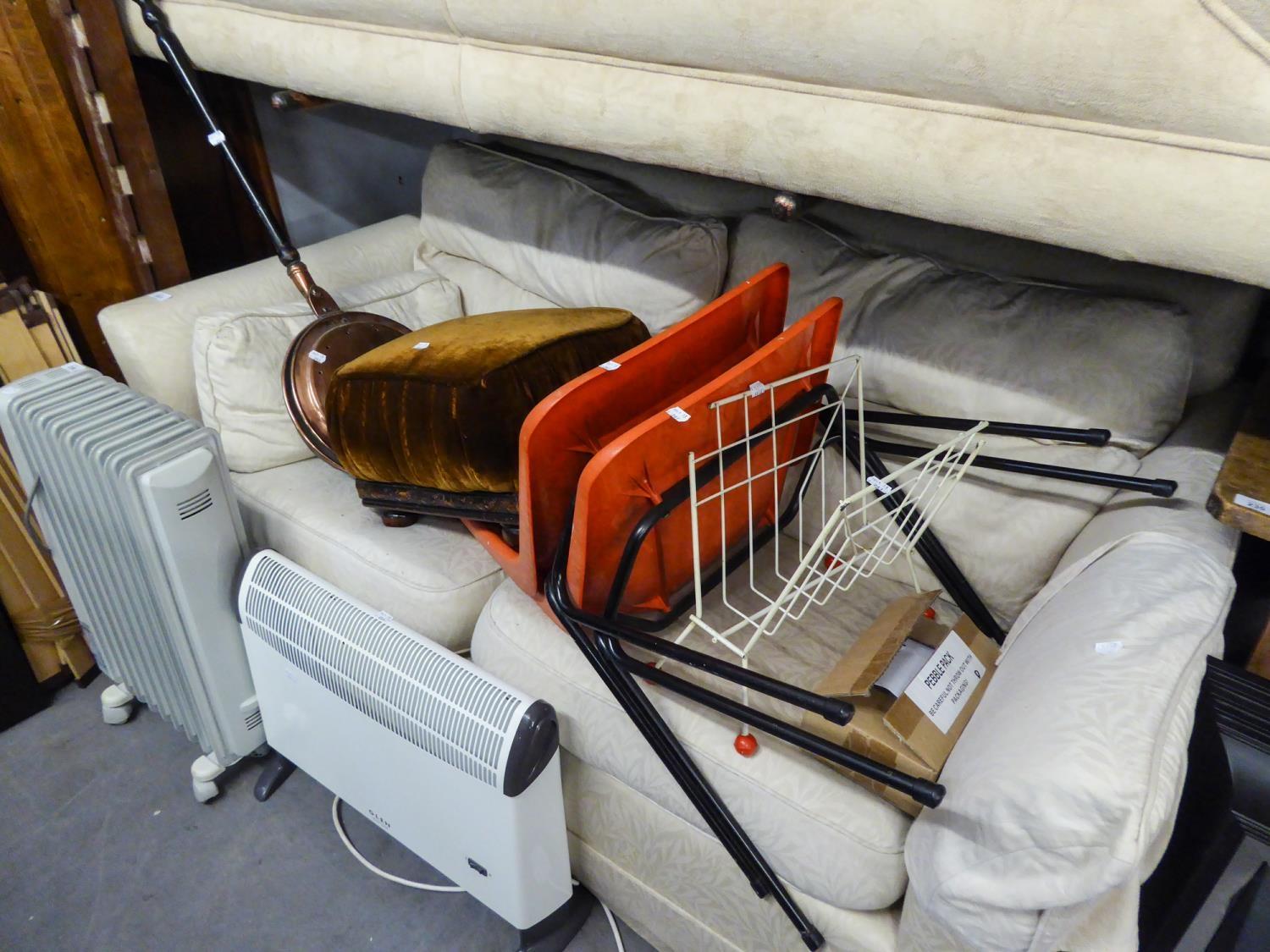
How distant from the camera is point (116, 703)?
1583mm

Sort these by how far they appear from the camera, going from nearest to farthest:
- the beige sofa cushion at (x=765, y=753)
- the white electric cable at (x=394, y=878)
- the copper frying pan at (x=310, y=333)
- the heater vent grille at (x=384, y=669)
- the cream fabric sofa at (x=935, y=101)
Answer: the cream fabric sofa at (x=935, y=101) → the beige sofa cushion at (x=765, y=753) → the heater vent grille at (x=384, y=669) → the white electric cable at (x=394, y=878) → the copper frying pan at (x=310, y=333)

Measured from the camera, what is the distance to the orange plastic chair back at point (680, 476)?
0.91 metres

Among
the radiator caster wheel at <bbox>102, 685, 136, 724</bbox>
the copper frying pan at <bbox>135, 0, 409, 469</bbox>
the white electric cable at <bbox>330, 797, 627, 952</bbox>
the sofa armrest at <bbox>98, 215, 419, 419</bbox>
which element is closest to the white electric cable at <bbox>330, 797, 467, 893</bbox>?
the white electric cable at <bbox>330, 797, 627, 952</bbox>

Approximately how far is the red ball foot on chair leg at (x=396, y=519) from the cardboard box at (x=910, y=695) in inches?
29.4

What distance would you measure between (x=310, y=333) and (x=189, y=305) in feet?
0.91

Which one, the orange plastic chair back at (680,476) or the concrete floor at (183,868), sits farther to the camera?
the concrete floor at (183,868)

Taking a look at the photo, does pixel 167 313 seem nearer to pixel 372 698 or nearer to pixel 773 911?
pixel 372 698

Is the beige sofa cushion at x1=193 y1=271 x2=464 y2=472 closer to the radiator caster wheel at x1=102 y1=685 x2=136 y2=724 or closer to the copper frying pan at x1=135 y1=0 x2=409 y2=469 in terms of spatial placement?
the copper frying pan at x1=135 y1=0 x2=409 y2=469

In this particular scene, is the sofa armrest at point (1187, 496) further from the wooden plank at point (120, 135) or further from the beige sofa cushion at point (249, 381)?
the wooden plank at point (120, 135)

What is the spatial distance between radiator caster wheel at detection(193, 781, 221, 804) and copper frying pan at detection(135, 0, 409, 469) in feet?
1.94

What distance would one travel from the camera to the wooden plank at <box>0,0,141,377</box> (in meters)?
1.56

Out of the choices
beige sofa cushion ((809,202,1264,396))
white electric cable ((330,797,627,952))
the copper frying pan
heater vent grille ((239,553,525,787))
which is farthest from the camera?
the copper frying pan

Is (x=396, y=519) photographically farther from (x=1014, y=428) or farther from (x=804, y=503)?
(x=1014, y=428)

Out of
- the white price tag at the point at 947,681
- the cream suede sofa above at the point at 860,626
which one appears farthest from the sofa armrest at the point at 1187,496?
the white price tag at the point at 947,681
